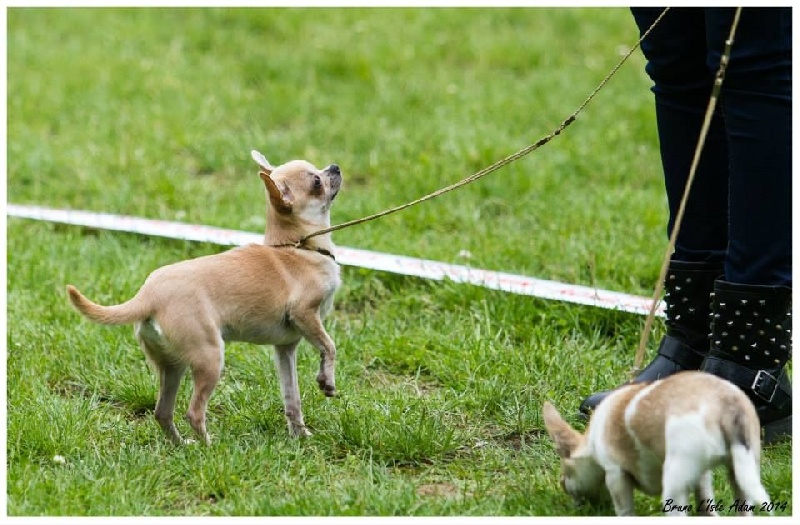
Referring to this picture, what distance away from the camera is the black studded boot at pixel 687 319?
3.70 m

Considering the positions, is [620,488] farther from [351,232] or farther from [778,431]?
[351,232]

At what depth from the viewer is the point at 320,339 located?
3.49 m

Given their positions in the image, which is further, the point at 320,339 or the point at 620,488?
the point at 320,339

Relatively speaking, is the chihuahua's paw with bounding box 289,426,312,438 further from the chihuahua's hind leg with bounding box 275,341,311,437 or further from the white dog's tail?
the white dog's tail

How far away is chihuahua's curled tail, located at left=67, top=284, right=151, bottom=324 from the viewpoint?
3273mm

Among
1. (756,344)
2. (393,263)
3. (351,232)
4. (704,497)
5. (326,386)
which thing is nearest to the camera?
(704,497)

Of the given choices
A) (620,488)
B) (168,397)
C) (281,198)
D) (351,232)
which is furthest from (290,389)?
(351,232)

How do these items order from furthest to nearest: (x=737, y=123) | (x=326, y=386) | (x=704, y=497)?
(x=326, y=386) < (x=737, y=123) < (x=704, y=497)

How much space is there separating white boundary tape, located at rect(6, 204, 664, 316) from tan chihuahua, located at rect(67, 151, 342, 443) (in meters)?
1.20

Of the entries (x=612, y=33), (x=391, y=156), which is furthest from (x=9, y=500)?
(x=612, y=33)

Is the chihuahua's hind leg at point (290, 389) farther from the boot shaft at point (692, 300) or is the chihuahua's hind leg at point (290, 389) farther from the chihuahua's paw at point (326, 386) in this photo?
the boot shaft at point (692, 300)

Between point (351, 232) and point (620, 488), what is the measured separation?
3.04m

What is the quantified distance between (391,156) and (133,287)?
83.9 inches

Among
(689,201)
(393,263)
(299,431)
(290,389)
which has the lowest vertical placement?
(299,431)
